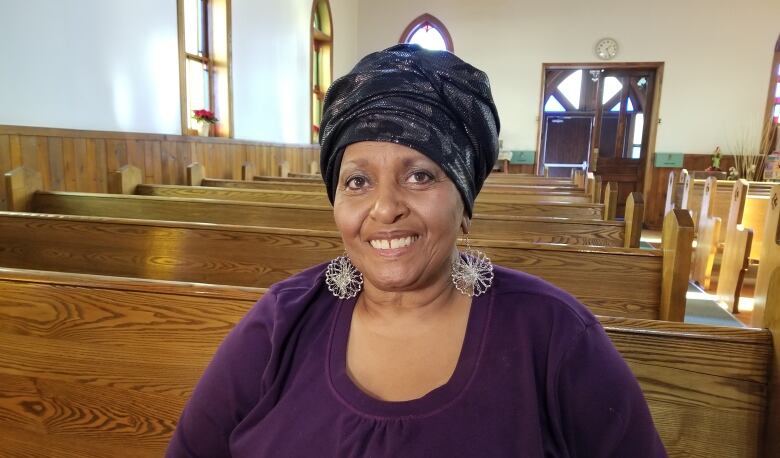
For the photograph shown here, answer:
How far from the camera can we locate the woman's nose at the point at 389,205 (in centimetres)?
68

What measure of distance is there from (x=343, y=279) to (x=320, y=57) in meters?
7.06

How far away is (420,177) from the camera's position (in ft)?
2.31

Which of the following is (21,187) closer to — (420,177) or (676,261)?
(420,177)

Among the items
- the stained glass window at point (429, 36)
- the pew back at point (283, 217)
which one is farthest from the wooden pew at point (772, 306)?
the stained glass window at point (429, 36)

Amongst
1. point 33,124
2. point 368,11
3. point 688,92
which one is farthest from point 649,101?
point 33,124

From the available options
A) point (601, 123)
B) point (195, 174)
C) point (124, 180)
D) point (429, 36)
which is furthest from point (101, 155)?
point (601, 123)

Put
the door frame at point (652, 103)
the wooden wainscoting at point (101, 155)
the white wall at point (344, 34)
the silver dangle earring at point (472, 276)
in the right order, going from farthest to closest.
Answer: the white wall at point (344, 34) < the door frame at point (652, 103) < the wooden wainscoting at point (101, 155) < the silver dangle earring at point (472, 276)

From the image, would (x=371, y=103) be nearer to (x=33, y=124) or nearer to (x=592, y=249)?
(x=592, y=249)

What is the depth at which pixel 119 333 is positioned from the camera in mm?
1028

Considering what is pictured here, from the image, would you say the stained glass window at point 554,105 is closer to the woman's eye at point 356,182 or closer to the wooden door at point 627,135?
the wooden door at point 627,135

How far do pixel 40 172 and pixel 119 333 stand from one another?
220cm

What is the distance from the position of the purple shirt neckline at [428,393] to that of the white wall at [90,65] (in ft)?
8.69

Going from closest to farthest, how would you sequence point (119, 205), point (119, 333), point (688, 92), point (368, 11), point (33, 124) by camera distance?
1. point (119, 333)
2. point (119, 205)
3. point (33, 124)
4. point (688, 92)
5. point (368, 11)

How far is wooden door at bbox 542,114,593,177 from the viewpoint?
920 cm
